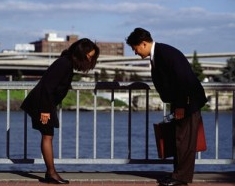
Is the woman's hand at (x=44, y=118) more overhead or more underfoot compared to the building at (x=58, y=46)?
more underfoot

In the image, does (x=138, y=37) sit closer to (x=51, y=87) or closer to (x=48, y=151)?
(x=51, y=87)

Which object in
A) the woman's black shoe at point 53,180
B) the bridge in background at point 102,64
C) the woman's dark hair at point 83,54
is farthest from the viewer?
the bridge in background at point 102,64

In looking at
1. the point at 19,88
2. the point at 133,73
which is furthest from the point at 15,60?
the point at 19,88

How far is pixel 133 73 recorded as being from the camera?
3622 inches

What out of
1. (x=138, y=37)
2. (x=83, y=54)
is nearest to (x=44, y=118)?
(x=83, y=54)

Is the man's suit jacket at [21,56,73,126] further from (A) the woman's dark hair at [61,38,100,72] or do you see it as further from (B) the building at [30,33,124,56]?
(B) the building at [30,33,124,56]

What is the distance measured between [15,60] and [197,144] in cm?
6477

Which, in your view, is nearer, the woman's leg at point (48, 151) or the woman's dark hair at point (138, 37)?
the woman's dark hair at point (138, 37)

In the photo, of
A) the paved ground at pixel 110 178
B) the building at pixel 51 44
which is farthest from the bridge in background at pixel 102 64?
the paved ground at pixel 110 178

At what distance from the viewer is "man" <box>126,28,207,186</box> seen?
796 cm

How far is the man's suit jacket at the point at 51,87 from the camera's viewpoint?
8203 mm

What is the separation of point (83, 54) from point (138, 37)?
0.65m

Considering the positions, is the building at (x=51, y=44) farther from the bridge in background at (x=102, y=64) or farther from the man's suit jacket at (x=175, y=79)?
the man's suit jacket at (x=175, y=79)

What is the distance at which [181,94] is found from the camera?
7996 mm
